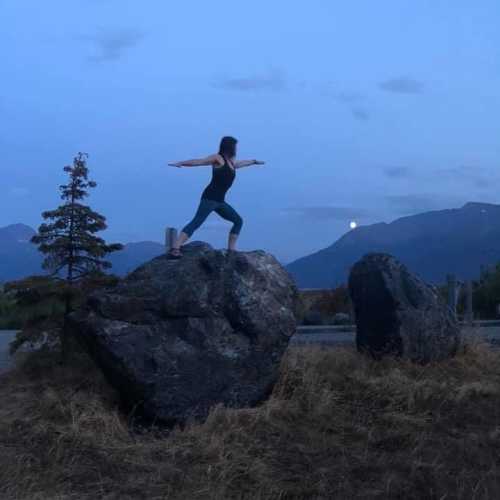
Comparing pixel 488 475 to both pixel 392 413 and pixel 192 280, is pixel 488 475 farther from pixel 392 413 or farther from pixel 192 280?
pixel 192 280

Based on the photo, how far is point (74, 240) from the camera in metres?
11.3

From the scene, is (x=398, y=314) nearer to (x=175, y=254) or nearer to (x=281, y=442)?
(x=175, y=254)

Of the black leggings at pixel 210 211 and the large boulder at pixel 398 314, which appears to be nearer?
the black leggings at pixel 210 211

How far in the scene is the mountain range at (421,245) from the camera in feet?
182

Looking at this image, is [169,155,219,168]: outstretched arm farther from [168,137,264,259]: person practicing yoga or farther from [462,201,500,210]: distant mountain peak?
[462,201,500,210]: distant mountain peak

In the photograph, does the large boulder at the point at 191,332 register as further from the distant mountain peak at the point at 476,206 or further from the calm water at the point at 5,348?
the distant mountain peak at the point at 476,206

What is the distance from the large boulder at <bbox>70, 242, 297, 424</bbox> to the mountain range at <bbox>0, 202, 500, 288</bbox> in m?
39.8

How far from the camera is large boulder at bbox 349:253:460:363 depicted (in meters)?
11.2

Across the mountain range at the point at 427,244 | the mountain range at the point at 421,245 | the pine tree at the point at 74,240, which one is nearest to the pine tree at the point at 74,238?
the pine tree at the point at 74,240

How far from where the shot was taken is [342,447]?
26.8 feet

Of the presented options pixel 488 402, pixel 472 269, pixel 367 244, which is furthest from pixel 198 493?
pixel 367 244

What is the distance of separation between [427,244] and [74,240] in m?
57.1

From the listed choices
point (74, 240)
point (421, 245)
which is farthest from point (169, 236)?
point (421, 245)

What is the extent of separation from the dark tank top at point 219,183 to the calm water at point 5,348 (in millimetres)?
3631
